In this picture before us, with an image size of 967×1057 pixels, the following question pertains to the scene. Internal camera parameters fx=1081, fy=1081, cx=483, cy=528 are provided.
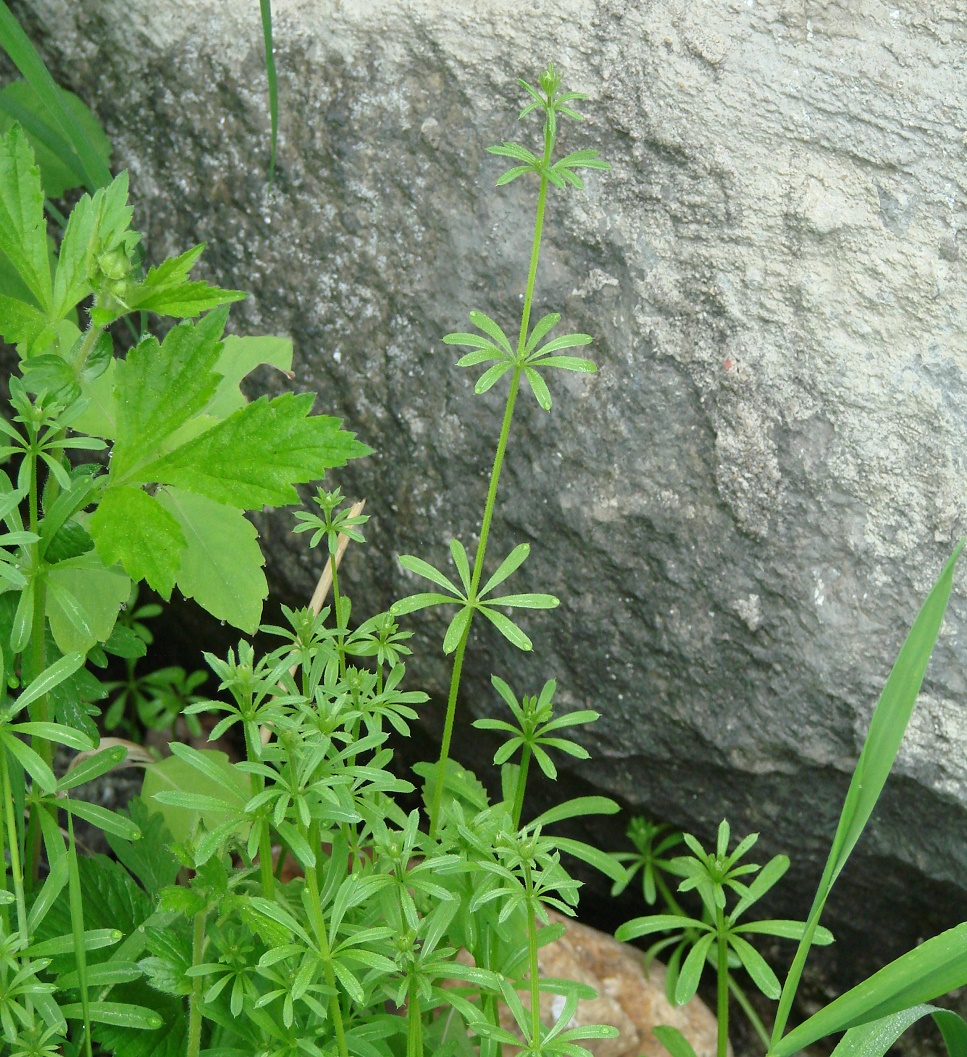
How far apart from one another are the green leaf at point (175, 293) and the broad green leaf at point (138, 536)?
0.23m

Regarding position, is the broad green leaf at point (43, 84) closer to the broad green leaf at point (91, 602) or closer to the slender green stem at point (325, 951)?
the broad green leaf at point (91, 602)

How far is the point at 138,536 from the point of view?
4.35 ft

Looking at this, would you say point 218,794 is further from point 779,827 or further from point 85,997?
point 779,827

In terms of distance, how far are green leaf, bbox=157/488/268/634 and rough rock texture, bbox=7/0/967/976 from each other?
42cm

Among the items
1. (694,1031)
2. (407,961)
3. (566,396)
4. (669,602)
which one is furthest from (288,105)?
(694,1031)

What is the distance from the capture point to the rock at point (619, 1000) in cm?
208

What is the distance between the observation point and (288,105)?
2221mm

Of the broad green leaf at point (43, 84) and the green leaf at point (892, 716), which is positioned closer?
the green leaf at point (892, 716)

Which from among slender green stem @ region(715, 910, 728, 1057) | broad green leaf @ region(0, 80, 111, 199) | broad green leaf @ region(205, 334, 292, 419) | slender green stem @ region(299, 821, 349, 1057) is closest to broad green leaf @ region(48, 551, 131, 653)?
broad green leaf @ region(205, 334, 292, 419)

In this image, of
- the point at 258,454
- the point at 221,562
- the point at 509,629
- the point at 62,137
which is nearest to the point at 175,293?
the point at 258,454

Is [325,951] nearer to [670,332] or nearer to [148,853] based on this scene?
[148,853]

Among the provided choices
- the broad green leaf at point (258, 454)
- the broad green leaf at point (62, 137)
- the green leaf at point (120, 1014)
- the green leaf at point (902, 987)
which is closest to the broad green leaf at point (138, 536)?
the broad green leaf at point (258, 454)

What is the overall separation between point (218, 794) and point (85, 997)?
56 cm

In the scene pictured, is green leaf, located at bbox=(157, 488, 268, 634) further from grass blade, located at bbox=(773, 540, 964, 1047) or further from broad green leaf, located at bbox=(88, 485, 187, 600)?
grass blade, located at bbox=(773, 540, 964, 1047)
